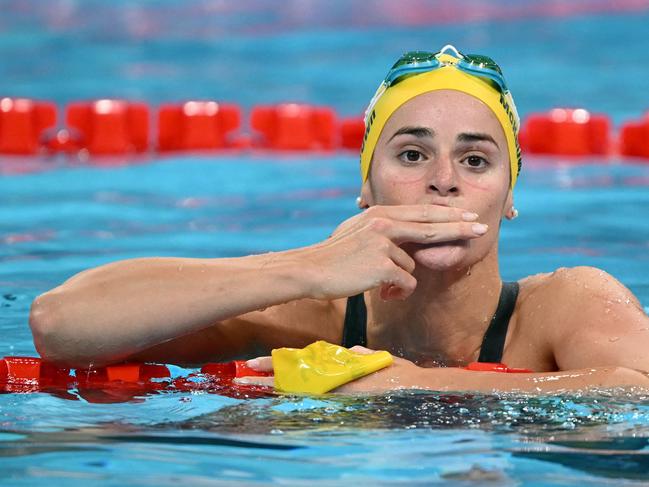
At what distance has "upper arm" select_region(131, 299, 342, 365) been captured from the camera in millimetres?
3838

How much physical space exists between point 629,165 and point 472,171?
704 centimetres

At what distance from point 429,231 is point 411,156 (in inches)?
13.6

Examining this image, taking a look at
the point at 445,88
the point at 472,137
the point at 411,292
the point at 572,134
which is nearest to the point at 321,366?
the point at 411,292

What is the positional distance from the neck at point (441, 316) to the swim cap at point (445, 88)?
0.39 m

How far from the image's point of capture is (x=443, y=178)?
3.39 metres

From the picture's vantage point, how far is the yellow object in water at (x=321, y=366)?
10.8 feet

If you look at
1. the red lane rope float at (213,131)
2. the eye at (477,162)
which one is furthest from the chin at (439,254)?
the red lane rope float at (213,131)

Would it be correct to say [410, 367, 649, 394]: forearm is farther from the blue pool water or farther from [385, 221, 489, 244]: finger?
[385, 221, 489, 244]: finger

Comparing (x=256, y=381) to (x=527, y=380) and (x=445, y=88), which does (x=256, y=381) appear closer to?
(x=527, y=380)

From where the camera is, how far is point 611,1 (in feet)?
56.3

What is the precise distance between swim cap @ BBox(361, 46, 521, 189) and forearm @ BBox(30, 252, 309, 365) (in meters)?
0.61

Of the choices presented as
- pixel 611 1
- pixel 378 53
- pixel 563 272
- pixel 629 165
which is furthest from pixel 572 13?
pixel 563 272

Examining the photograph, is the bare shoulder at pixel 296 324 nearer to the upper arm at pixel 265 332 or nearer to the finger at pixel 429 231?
the upper arm at pixel 265 332

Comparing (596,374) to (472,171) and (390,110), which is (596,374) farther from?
(390,110)
